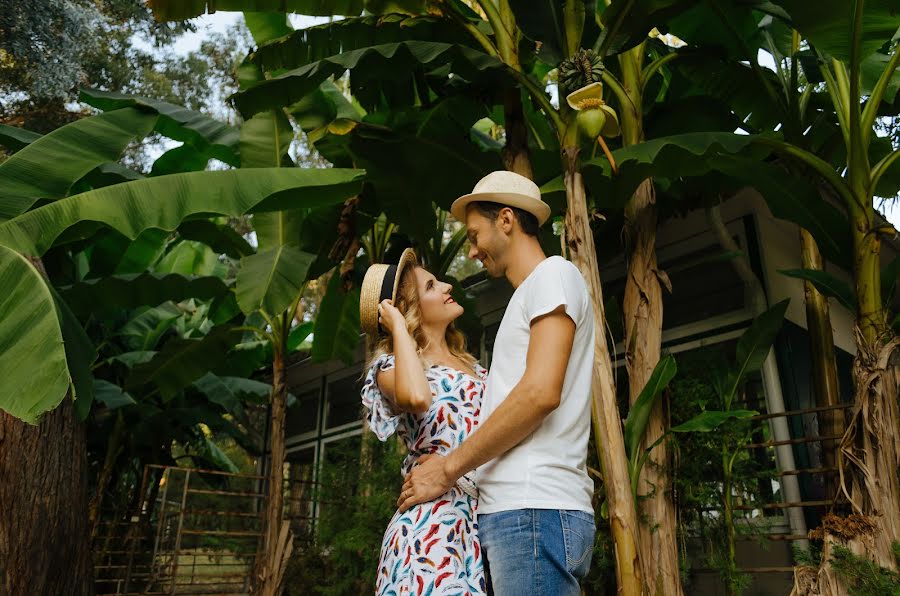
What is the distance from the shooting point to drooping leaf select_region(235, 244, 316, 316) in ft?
17.4

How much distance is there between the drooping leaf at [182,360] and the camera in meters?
7.21

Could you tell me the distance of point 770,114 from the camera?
5.86 m

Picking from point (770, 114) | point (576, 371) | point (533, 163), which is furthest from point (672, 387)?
point (576, 371)

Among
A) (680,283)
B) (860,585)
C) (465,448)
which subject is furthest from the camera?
(680,283)

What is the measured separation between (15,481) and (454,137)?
12.0 ft

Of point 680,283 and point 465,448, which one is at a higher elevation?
point 680,283

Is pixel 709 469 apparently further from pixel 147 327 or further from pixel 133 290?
pixel 147 327

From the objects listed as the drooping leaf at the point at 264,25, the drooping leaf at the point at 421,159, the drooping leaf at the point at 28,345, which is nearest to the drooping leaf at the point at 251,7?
the drooping leaf at the point at 421,159

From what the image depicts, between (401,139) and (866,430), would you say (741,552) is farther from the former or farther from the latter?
(401,139)

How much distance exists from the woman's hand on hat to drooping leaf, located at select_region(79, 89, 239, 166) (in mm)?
4921

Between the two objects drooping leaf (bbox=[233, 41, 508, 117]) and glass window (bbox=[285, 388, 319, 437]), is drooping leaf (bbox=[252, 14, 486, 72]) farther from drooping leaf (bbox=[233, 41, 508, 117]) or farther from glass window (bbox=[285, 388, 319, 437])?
glass window (bbox=[285, 388, 319, 437])

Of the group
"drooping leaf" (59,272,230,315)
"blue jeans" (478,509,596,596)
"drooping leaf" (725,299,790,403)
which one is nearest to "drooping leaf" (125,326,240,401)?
"drooping leaf" (59,272,230,315)

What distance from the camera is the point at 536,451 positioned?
5.53ft

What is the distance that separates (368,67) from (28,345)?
268 centimetres
